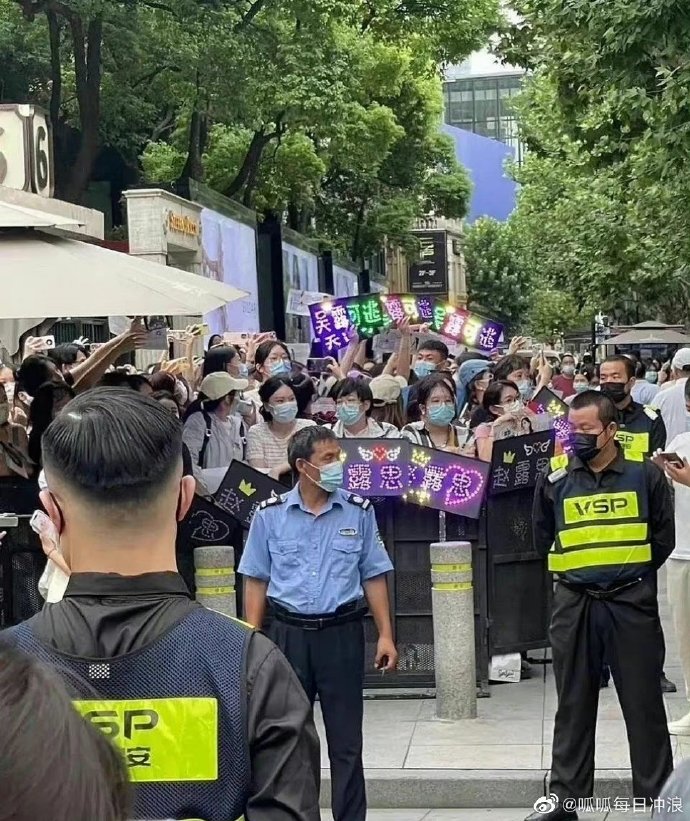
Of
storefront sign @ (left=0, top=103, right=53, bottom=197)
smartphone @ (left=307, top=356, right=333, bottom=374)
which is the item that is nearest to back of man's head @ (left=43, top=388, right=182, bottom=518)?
storefront sign @ (left=0, top=103, right=53, bottom=197)

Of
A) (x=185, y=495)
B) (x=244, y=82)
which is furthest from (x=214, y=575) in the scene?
(x=244, y=82)

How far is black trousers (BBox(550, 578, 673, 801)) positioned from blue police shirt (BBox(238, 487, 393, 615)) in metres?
0.90

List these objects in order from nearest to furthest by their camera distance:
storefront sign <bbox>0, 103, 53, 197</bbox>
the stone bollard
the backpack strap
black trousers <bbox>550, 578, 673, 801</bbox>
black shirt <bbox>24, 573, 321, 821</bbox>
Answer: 1. black shirt <bbox>24, 573, 321, 821</bbox>
2. black trousers <bbox>550, 578, 673, 801</bbox>
3. the stone bollard
4. the backpack strap
5. storefront sign <bbox>0, 103, 53, 197</bbox>

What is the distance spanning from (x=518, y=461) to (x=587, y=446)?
2.56 metres

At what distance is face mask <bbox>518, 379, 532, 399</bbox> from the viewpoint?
11430 millimetres

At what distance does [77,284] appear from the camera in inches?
295

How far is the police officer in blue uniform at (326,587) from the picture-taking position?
5.86m

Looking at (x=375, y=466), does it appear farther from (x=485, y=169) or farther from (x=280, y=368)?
(x=485, y=169)

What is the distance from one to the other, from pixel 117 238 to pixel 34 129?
70.8 feet

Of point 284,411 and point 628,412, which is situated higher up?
point 284,411

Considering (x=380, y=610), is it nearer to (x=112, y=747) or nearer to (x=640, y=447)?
(x=640, y=447)

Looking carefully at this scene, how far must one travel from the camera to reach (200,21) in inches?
945

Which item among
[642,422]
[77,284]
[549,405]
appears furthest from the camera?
[549,405]

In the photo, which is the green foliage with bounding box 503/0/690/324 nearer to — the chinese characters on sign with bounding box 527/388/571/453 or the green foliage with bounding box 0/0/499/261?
the green foliage with bounding box 0/0/499/261
